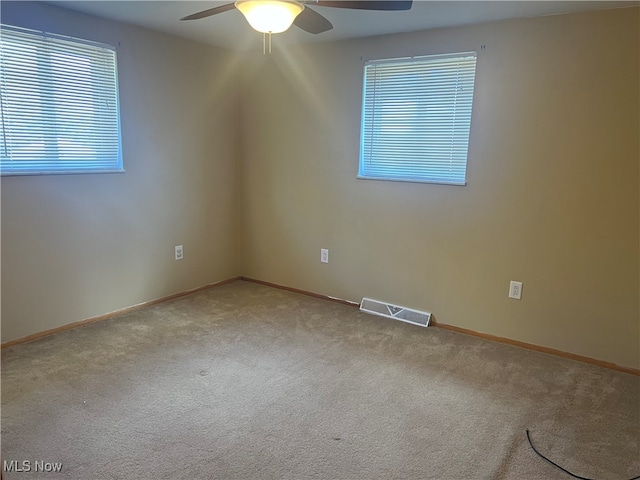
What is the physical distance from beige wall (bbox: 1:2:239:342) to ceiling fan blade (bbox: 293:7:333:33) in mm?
1645

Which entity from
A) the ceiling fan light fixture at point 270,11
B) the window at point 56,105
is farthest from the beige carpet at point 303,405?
the ceiling fan light fixture at point 270,11

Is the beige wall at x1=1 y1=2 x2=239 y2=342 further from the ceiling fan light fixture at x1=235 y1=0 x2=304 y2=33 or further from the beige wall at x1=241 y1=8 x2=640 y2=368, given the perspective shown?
the ceiling fan light fixture at x1=235 y1=0 x2=304 y2=33

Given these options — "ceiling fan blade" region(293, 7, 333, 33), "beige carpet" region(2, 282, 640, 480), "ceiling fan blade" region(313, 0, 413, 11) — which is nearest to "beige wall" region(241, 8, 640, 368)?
"beige carpet" region(2, 282, 640, 480)

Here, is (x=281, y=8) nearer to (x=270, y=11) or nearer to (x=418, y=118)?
(x=270, y=11)

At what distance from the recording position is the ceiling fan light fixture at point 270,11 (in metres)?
1.88

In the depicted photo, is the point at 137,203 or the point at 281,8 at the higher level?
the point at 281,8

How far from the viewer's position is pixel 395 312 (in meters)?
3.57

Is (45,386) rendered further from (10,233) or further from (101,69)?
(101,69)

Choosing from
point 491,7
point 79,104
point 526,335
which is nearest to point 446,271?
point 526,335

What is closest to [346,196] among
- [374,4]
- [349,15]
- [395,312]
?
[395,312]

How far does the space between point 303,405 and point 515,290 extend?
1.71 meters

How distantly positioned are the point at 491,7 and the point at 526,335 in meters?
2.12

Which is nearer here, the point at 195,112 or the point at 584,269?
the point at 584,269

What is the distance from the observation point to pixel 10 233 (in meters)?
2.79
